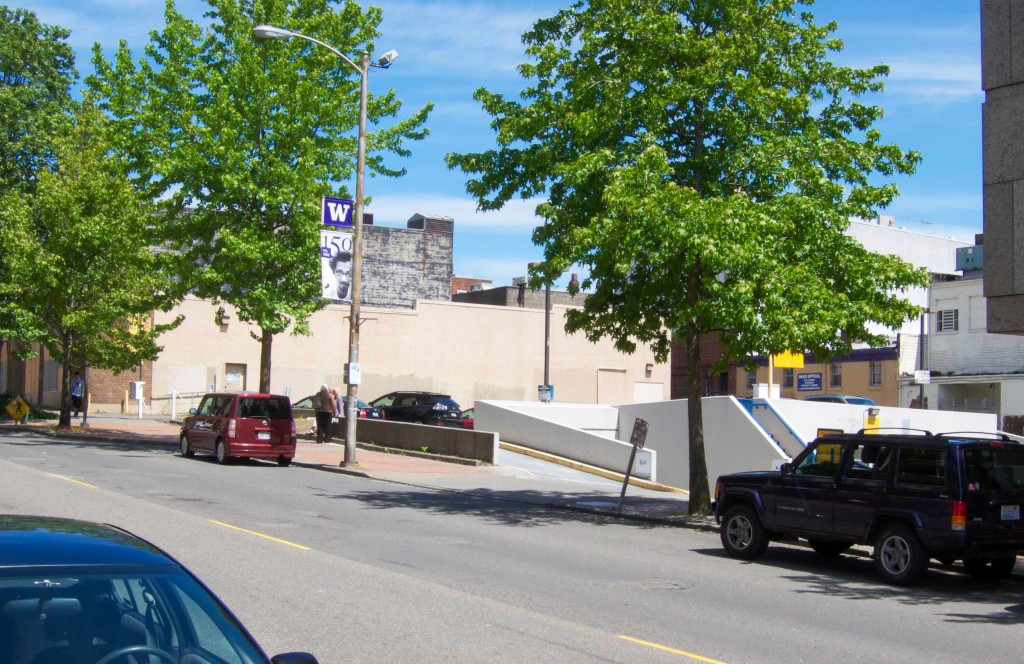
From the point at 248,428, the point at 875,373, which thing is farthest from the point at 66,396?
the point at 875,373

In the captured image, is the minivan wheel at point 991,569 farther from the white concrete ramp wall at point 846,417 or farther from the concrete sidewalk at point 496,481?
the white concrete ramp wall at point 846,417

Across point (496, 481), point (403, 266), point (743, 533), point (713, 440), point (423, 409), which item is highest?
point (403, 266)

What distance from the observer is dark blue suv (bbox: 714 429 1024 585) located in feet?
39.4

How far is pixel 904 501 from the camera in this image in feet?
40.8

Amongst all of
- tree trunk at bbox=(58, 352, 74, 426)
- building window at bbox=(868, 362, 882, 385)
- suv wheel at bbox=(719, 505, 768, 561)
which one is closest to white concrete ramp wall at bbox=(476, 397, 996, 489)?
suv wheel at bbox=(719, 505, 768, 561)

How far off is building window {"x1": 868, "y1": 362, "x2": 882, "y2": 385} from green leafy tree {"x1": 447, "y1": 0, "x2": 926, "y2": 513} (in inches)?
1599

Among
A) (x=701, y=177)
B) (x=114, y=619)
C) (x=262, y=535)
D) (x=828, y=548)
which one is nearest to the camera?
(x=114, y=619)

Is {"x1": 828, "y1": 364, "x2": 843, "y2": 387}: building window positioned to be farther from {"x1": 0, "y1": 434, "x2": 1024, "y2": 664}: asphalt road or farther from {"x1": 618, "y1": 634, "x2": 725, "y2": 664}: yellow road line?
{"x1": 618, "y1": 634, "x2": 725, "y2": 664}: yellow road line

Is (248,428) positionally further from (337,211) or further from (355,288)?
(337,211)

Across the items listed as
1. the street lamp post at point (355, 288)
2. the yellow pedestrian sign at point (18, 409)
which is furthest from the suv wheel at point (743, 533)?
the yellow pedestrian sign at point (18, 409)

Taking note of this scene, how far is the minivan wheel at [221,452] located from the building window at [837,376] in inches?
1602

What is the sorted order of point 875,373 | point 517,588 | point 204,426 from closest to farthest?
point 517,588
point 204,426
point 875,373

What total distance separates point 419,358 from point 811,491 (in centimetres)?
4201

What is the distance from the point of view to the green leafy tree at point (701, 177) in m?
16.4
